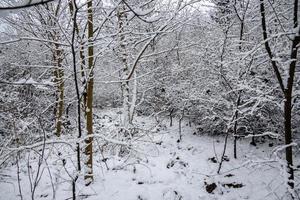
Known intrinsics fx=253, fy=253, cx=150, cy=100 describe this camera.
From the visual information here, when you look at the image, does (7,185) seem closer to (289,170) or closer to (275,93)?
(289,170)

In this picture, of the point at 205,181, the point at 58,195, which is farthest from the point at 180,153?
the point at 58,195

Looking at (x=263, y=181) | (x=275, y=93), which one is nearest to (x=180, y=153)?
(x=263, y=181)

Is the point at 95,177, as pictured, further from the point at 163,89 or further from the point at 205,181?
the point at 163,89

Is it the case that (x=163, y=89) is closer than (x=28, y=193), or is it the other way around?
(x=28, y=193)

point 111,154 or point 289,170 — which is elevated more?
point 289,170

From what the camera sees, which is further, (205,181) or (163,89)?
(163,89)

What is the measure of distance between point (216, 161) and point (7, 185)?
4.87 metres

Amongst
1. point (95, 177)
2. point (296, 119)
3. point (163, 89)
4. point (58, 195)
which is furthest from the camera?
point (163, 89)

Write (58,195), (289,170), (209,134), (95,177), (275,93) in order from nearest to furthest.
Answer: (289,170)
(58,195)
(95,177)
(275,93)
(209,134)

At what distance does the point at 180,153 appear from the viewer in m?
7.14

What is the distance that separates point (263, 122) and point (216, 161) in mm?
1942

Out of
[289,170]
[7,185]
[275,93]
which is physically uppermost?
[275,93]

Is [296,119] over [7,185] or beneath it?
over

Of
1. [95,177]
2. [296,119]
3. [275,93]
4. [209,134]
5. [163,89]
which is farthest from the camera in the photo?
[163,89]
